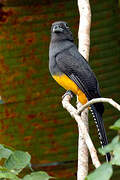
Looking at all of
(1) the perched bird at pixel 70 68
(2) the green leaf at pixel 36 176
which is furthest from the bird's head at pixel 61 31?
(2) the green leaf at pixel 36 176

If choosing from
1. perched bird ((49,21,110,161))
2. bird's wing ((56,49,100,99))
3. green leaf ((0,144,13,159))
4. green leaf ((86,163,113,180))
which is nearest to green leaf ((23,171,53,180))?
green leaf ((0,144,13,159))

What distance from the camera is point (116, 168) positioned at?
3.09m

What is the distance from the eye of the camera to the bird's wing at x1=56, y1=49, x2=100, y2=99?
2.83 m

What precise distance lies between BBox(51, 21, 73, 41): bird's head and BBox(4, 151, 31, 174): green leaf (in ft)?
5.29

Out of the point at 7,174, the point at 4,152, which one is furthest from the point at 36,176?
the point at 4,152

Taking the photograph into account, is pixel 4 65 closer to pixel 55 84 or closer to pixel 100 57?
pixel 55 84

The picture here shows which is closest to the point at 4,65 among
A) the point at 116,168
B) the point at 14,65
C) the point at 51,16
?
the point at 14,65

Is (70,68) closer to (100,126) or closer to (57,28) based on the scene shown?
(57,28)

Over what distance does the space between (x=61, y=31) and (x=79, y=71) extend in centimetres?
45

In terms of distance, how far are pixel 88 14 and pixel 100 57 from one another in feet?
2.04

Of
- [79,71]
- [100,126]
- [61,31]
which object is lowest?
[100,126]

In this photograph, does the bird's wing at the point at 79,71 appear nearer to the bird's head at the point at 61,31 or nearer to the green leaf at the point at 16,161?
the bird's head at the point at 61,31

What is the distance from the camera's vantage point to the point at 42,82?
3.27 m

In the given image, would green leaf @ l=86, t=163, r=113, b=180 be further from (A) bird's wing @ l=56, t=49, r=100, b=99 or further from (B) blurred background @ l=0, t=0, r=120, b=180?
(B) blurred background @ l=0, t=0, r=120, b=180
